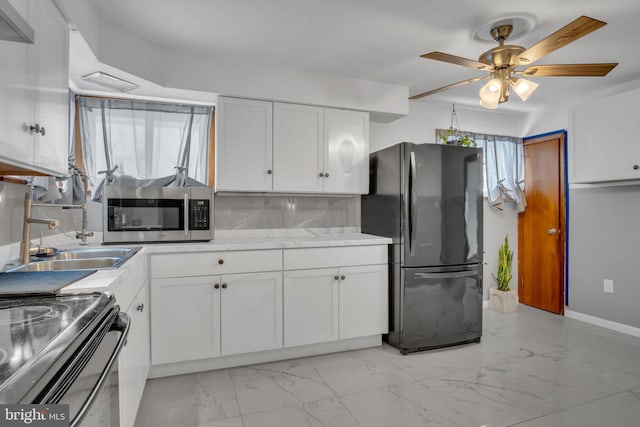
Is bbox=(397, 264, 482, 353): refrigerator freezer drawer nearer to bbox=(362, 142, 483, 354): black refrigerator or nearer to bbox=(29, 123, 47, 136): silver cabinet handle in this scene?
bbox=(362, 142, 483, 354): black refrigerator

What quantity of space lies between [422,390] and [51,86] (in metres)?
2.65

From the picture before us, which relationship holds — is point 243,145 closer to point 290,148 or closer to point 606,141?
point 290,148

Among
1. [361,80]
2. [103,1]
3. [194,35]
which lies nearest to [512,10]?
[361,80]

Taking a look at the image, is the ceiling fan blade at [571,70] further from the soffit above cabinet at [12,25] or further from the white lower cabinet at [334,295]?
the soffit above cabinet at [12,25]

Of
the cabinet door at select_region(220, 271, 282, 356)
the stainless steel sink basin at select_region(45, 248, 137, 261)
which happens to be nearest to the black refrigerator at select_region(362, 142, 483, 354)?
the cabinet door at select_region(220, 271, 282, 356)

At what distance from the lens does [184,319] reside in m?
2.39

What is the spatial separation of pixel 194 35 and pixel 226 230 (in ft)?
5.08

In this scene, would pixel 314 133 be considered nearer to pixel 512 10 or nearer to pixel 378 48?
pixel 378 48

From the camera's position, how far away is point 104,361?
92 centimetres

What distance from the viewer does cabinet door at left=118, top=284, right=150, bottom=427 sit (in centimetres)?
145

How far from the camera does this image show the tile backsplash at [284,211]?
121 inches

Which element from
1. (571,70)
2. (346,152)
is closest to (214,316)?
(346,152)

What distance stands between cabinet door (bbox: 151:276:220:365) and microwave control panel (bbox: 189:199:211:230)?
41cm

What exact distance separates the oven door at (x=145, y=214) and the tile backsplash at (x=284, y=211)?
0.48m
